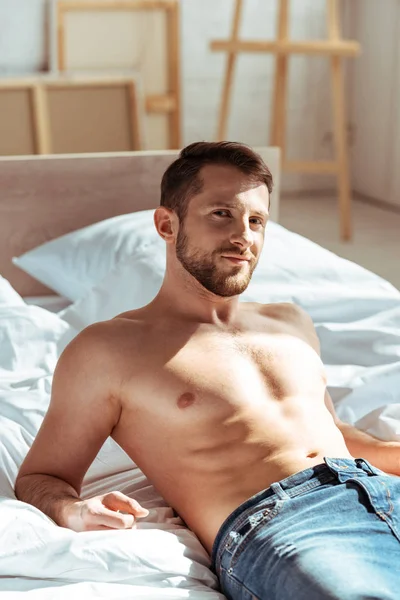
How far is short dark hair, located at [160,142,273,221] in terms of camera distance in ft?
4.57

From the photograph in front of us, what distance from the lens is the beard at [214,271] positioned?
1354mm

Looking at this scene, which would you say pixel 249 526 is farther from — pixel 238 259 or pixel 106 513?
pixel 238 259

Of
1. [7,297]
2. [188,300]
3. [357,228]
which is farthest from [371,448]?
[357,228]

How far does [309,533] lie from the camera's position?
1102 mm

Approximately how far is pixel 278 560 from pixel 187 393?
0.30 meters

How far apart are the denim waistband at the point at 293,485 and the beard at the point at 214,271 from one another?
0.29 m

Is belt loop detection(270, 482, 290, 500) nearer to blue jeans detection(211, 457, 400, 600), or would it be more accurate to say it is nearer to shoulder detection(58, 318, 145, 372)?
blue jeans detection(211, 457, 400, 600)

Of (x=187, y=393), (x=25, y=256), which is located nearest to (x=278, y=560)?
(x=187, y=393)

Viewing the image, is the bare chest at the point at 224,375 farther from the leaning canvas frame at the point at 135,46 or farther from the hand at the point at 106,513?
the leaning canvas frame at the point at 135,46

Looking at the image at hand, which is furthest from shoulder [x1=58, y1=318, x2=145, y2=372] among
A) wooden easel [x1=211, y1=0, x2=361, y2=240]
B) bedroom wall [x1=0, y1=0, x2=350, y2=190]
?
bedroom wall [x1=0, y1=0, x2=350, y2=190]

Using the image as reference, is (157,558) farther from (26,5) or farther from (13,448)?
(26,5)

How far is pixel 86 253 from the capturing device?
2.37m

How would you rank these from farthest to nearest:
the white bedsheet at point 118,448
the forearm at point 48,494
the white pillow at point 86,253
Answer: the white pillow at point 86,253 → the forearm at point 48,494 → the white bedsheet at point 118,448

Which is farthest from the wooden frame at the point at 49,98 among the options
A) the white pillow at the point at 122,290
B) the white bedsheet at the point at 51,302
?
the white pillow at the point at 122,290
